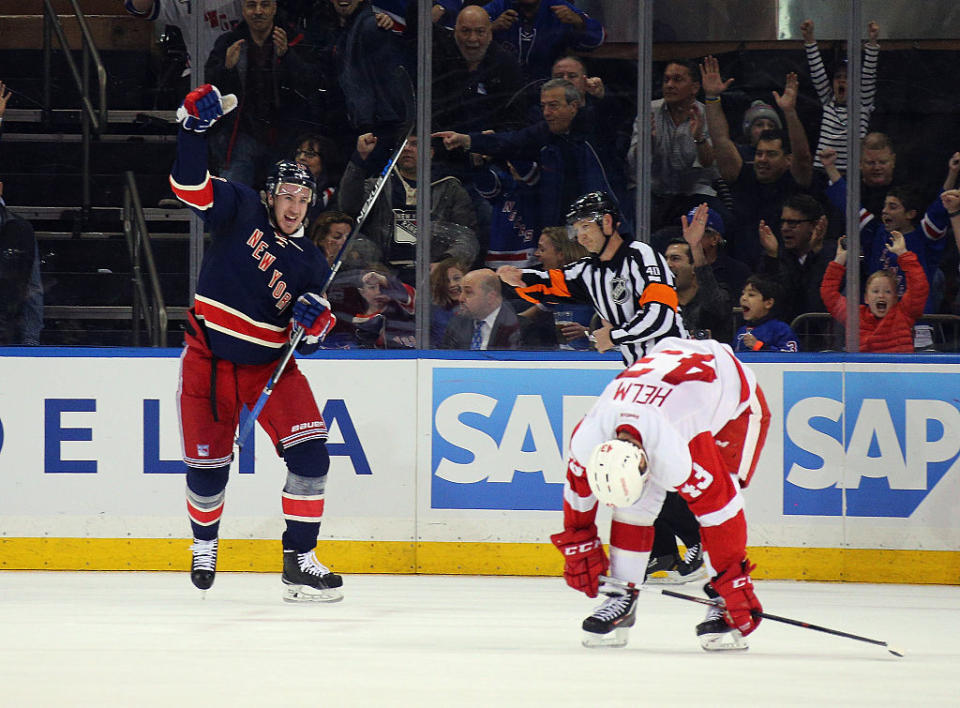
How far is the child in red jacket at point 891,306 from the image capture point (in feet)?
18.5

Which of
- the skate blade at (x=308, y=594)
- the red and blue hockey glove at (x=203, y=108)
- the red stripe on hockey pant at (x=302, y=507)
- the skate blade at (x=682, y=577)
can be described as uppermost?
the red and blue hockey glove at (x=203, y=108)

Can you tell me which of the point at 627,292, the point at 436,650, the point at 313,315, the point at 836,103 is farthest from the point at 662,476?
the point at 836,103

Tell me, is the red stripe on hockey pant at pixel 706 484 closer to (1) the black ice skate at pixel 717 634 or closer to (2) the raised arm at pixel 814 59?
(1) the black ice skate at pixel 717 634

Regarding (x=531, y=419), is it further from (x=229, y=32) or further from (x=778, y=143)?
(x=229, y=32)

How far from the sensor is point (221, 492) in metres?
4.79

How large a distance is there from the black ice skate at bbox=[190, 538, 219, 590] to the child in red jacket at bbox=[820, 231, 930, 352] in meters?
2.65

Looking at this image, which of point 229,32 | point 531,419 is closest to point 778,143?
point 531,419

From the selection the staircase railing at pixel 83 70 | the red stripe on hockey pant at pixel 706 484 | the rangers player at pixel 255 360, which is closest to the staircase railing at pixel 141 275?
the staircase railing at pixel 83 70

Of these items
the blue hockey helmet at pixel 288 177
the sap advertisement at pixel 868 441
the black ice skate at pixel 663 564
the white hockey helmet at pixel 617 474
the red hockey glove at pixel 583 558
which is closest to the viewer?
the white hockey helmet at pixel 617 474

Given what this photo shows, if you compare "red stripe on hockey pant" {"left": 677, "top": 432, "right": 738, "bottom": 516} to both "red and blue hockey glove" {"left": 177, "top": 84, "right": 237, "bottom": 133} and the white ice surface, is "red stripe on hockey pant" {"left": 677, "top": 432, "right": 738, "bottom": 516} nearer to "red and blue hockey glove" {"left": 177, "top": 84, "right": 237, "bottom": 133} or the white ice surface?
the white ice surface

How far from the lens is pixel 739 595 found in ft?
11.5

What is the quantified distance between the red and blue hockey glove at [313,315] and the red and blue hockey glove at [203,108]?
646 mm

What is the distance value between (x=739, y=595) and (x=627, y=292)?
56.9 inches

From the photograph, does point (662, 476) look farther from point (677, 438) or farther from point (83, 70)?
point (83, 70)
